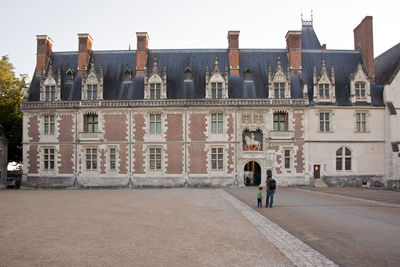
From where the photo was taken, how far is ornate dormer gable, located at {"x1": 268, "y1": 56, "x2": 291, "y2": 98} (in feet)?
115

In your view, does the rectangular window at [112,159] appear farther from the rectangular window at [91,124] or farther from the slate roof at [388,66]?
the slate roof at [388,66]

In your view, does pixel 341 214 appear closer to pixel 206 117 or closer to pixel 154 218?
pixel 154 218

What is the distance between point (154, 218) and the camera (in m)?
14.7

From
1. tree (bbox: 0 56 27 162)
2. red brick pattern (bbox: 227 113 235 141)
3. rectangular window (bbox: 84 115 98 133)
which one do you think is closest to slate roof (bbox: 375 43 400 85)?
red brick pattern (bbox: 227 113 235 141)

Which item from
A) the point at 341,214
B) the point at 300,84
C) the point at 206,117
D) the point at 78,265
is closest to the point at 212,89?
the point at 206,117

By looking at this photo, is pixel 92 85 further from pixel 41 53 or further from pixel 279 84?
pixel 279 84

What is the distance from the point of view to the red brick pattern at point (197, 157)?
34.8m

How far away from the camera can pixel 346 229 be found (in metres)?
12.1

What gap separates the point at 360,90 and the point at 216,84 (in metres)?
13.1

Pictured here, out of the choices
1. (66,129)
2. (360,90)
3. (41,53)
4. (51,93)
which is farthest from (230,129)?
(41,53)

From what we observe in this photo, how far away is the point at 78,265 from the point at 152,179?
Answer: 87.8 feet

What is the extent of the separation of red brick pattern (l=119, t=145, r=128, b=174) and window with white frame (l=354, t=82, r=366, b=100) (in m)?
21.5

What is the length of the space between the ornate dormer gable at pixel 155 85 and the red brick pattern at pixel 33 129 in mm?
10531

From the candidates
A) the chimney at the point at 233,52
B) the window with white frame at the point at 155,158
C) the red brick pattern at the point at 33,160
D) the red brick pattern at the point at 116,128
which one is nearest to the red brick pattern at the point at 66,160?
the red brick pattern at the point at 33,160
